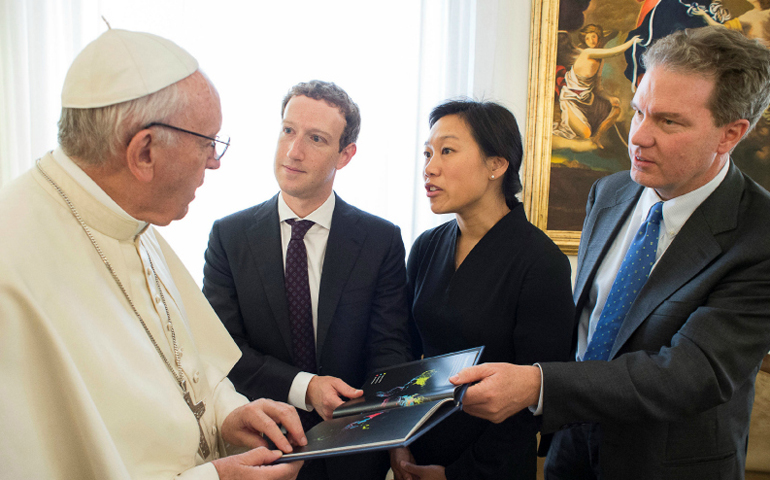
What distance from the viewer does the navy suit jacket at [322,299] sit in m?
2.10

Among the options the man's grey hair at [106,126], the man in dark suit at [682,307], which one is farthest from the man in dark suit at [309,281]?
the man's grey hair at [106,126]

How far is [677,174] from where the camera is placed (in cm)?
178

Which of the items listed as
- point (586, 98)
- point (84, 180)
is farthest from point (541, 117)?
point (84, 180)

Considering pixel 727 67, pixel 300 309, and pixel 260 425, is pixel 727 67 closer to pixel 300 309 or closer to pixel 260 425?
pixel 300 309

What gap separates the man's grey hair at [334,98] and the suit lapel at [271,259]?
513 millimetres

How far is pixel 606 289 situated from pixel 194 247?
3.19 metres

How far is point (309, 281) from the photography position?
87.4 inches

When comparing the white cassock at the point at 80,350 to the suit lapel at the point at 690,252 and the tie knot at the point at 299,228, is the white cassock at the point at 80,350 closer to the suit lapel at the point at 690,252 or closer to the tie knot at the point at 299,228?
the tie knot at the point at 299,228

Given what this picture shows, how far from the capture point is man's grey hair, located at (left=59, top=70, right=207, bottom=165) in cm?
124

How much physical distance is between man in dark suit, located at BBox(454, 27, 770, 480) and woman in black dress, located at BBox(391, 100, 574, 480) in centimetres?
24

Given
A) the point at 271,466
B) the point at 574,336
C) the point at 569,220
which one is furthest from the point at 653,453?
the point at 569,220

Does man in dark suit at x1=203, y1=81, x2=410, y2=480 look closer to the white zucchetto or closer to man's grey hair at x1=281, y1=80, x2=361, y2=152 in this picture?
man's grey hair at x1=281, y1=80, x2=361, y2=152

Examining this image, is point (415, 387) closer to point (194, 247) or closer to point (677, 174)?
point (677, 174)

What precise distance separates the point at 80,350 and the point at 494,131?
171cm
